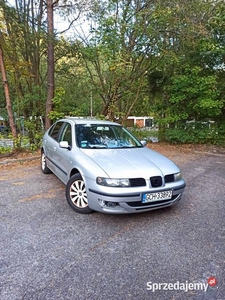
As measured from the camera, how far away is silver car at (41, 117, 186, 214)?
2.71 metres

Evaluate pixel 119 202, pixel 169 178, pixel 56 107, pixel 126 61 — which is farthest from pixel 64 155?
pixel 126 61

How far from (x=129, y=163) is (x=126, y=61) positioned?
220 inches

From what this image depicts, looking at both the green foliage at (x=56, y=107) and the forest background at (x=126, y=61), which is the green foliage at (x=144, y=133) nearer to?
the forest background at (x=126, y=61)

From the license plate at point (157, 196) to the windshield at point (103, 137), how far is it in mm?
1202

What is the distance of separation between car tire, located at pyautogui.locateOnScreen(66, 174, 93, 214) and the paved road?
11 cm

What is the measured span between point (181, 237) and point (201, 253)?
0.32m

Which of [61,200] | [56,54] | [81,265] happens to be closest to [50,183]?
[61,200]

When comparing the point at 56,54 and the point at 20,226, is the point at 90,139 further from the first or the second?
the point at 56,54

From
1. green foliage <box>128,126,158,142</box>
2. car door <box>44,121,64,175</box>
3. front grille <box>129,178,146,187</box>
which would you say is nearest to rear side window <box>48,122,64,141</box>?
car door <box>44,121,64,175</box>

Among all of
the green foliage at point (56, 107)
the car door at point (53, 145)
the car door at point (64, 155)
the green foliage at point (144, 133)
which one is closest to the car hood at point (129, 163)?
the car door at point (64, 155)

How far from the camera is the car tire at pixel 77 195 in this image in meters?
3.05

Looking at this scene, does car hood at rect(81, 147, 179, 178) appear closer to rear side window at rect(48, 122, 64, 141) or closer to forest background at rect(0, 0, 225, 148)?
rear side window at rect(48, 122, 64, 141)

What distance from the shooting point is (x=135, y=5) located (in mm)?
8172

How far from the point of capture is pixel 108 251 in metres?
2.33
